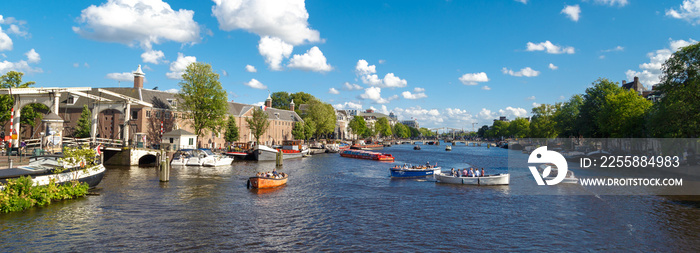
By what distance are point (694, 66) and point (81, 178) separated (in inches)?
2331

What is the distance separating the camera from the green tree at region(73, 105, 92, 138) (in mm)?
69062

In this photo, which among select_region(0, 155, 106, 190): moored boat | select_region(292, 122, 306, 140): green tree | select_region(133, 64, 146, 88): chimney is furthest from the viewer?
select_region(292, 122, 306, 140): green tree

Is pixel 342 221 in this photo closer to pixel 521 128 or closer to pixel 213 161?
pixel 213 161

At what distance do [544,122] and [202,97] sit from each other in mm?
105915

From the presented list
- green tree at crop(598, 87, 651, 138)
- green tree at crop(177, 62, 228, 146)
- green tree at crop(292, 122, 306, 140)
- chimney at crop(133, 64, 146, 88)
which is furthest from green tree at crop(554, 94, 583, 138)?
chimney at crop(133, 64, 146, 88)

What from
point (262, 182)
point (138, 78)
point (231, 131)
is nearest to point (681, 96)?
point (262, 182)

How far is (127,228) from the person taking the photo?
2148 centimetres

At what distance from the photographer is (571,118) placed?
89.2 m

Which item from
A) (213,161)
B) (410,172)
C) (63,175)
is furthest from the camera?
(213,161)

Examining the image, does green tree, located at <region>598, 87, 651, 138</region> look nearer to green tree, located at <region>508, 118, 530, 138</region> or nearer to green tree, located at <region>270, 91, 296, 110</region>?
green tree, located at <region>508, 118, 530, 138</region>

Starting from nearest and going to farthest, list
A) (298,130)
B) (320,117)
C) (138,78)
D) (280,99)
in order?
(138,78), (298,130), (320,117), (280,99)

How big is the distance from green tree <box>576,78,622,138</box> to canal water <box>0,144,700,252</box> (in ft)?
160

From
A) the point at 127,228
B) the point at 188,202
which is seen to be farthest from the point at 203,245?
the point at 188,202

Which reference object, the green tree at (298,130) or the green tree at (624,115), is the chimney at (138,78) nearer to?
the green tree at (298,130)
